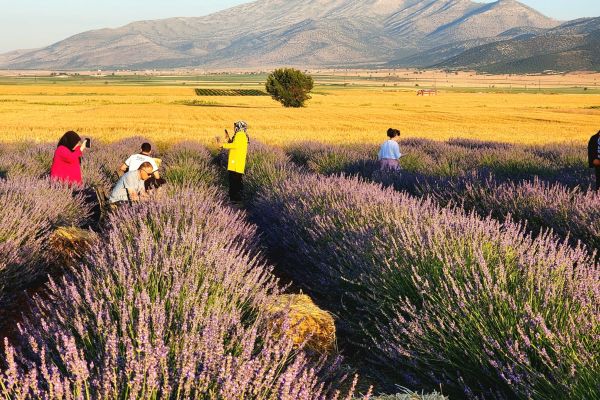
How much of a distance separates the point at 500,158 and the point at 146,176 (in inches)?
274

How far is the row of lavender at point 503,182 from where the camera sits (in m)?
5.38

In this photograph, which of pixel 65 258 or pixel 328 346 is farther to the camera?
pixel 65 258

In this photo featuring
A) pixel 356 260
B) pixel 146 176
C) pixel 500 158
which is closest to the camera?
pixel 356 260

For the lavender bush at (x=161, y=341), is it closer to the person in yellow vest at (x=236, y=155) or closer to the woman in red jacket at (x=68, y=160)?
the woman in red jacket at (x=68, y=160)

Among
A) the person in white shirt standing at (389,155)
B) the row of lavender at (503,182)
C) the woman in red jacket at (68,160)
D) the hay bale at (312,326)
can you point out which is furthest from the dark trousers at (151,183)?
the hay bale at (312,326)

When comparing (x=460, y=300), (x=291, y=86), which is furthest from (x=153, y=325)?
(x=291, y=86)

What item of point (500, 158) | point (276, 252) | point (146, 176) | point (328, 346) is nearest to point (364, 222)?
point (276, 252)

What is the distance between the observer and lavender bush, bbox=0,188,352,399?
1.76 m

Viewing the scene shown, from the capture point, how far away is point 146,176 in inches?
278

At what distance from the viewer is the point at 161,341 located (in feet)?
6.39

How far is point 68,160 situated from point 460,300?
6.91 m

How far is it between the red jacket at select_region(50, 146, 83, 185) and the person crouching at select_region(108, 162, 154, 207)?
1409 millimetres

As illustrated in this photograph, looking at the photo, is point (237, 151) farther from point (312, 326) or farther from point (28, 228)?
point (312, 326)

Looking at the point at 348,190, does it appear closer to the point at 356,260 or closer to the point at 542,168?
the point at 356,260
